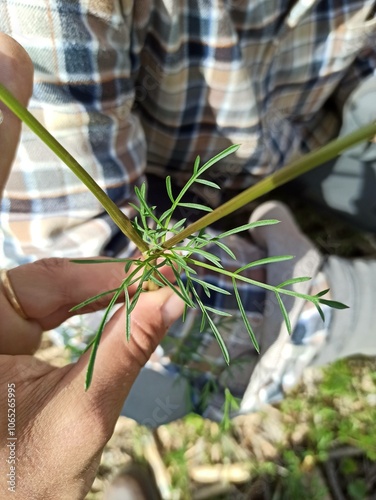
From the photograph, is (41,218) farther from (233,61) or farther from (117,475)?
(117,475)

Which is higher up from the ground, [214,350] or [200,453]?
[214,350]

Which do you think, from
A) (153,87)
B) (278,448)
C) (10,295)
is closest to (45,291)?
(10,295)

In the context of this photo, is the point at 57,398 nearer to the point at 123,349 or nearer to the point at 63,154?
the point at 123,349

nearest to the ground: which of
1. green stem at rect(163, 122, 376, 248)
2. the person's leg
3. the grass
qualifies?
the grass

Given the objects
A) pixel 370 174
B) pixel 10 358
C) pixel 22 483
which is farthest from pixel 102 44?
pixel 370 174

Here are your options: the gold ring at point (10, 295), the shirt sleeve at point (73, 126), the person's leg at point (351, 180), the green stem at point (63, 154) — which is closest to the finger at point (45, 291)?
the gold ring at point (10, 295)

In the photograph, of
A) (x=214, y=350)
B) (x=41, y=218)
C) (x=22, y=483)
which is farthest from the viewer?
(x=214, y=350)

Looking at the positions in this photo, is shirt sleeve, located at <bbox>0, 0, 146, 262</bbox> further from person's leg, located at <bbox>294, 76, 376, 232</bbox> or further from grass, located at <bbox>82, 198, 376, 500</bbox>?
grass, located at <bbox>82, 198, 376, 500</bbox>
